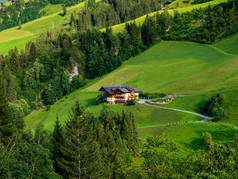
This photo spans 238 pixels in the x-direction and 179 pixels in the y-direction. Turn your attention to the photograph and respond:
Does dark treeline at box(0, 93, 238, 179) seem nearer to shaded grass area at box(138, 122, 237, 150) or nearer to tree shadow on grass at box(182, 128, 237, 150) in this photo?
tree shadow on grass at box(182, 128, 237, 150)

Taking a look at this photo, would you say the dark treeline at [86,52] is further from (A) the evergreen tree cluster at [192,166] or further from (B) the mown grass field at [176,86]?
(A) the evergreen tree cluster at [192,166]

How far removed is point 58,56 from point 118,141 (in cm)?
12466

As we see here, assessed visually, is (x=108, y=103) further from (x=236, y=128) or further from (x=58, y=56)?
(x=58, y=56)

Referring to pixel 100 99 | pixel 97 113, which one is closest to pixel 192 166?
pixel 97 113

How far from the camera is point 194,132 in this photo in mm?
77312

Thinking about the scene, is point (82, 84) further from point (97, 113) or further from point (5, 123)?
point (5, 123)

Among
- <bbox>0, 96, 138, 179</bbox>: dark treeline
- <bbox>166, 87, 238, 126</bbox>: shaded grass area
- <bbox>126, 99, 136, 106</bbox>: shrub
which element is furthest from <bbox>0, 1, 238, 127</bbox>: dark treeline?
<bbox>0, 96, 138, 179</bbox>: dark treeline

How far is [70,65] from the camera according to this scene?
522 feet

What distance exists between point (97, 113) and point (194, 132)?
38034mm

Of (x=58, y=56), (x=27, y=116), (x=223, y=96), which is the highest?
(x=58, y=56)

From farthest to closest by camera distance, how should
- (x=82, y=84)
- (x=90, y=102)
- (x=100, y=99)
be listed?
(x=82, y=84) < (x=90, y=102) < (x=100, y=99)

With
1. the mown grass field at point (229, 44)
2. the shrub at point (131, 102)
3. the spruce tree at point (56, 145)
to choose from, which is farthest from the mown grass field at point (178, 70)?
the spruce tree at point (56, 145)

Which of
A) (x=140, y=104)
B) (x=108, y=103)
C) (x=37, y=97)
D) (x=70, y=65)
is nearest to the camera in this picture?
(x=140, y=104)

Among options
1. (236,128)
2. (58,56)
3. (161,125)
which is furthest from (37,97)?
(236,128)
